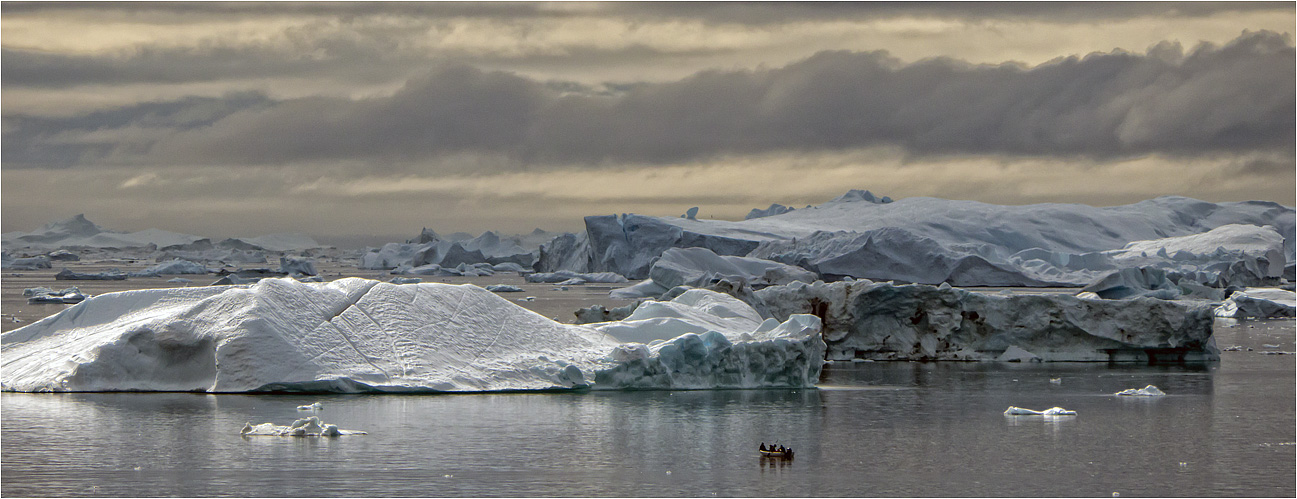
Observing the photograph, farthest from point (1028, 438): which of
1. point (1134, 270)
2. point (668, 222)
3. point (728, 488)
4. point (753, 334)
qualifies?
point (668, 222)

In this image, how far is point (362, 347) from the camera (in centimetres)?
1184

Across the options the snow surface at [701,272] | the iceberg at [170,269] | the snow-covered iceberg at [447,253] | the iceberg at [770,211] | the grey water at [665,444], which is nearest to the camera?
the grey water at [665,444]

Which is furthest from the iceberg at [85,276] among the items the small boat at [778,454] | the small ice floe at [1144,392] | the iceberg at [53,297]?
the small boat at [778,454]

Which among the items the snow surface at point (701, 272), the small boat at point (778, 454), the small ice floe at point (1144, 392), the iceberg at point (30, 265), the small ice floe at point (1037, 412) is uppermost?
the iceberg at point (30, 265)

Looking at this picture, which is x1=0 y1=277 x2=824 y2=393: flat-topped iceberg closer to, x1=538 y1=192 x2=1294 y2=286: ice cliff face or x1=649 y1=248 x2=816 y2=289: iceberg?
x1=649 y1=248 x2=816 y2=289: iceberg

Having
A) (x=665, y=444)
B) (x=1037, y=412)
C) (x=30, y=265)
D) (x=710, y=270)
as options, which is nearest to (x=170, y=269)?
(x=30, y=265)

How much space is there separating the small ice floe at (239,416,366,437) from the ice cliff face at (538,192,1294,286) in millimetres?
31293

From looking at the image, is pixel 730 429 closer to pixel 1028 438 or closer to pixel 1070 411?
pixel 1028 438

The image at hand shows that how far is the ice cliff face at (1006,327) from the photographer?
16.7 m

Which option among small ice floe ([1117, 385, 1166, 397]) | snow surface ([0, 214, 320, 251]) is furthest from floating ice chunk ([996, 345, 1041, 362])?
snow surface ([0, 214, 320, 251])

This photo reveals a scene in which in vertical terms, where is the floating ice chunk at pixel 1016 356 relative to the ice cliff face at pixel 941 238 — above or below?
below

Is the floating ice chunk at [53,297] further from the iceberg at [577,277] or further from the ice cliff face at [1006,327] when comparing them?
the ice cliff face at [1006,327]

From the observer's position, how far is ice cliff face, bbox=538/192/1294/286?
3950cm

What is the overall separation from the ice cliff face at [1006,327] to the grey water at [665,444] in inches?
138
